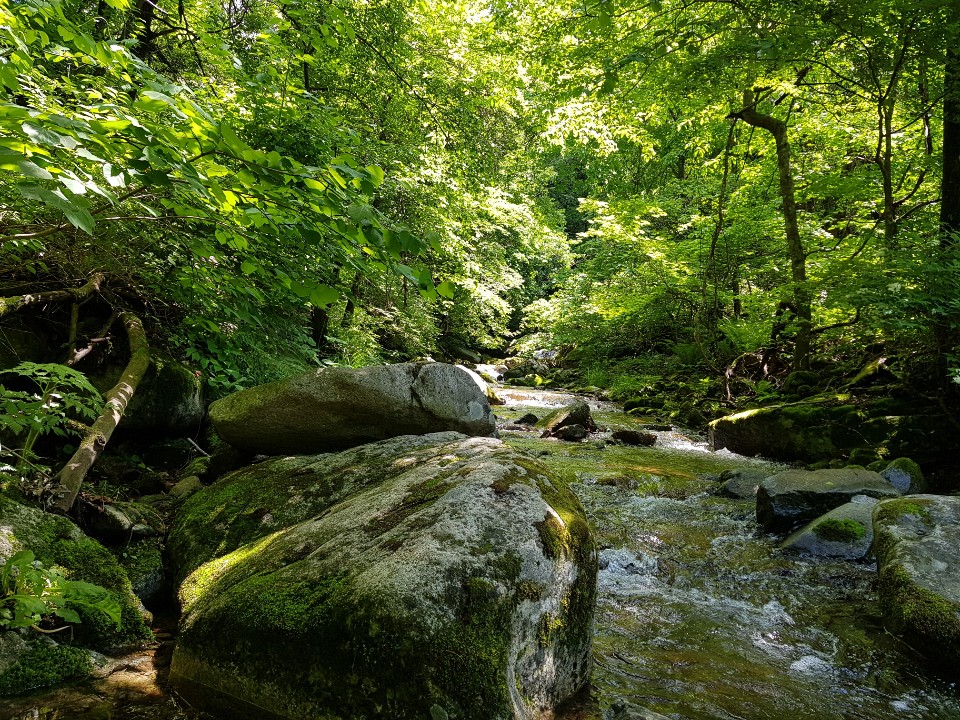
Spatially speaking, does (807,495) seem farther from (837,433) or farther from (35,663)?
(35,663)

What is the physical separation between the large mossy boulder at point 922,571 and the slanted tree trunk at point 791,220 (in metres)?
5.81

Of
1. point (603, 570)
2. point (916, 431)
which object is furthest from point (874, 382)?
point (603, 570)

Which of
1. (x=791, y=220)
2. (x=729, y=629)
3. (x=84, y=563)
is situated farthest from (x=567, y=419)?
(x=84, y=563)

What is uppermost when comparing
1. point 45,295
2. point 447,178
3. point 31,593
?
point 447,178

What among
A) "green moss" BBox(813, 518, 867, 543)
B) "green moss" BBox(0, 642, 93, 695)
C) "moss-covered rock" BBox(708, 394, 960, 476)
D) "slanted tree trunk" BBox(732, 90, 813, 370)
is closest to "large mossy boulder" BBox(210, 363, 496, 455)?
"green moss" BBox(0, 642, 93, 695)

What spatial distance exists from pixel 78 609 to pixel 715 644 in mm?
4196

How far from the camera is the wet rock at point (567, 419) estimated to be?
12.2 meters

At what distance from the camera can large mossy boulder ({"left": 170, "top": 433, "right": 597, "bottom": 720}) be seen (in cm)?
243

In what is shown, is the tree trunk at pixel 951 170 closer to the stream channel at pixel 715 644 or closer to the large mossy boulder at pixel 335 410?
the stream channel at pixel 715 644

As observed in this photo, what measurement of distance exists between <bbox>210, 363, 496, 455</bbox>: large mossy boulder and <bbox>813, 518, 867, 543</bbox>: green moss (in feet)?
12.8

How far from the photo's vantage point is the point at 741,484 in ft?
24.1

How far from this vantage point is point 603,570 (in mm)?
5125

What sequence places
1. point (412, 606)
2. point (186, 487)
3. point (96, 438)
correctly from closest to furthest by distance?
point (412, 606) < point (96, 438) < point (186, 487)

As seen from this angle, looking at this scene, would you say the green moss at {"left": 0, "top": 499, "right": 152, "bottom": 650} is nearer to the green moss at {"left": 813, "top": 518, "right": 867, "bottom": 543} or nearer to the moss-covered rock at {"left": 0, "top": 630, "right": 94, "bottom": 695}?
the moss-covered rock at {"left": 0, "top": 630, "right": 94, "bottom": 695}
